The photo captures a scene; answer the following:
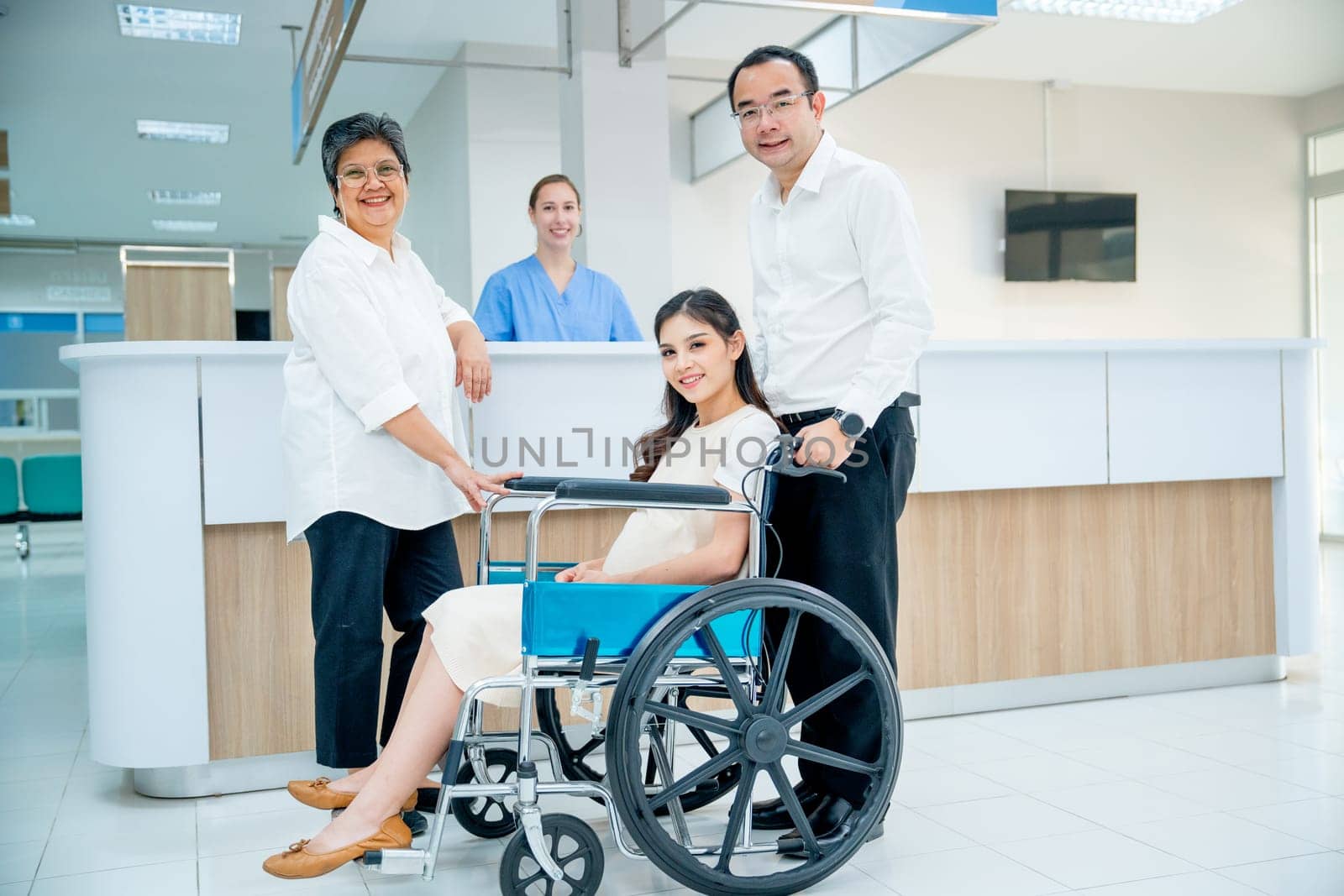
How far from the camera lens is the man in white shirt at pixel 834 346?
191 cm

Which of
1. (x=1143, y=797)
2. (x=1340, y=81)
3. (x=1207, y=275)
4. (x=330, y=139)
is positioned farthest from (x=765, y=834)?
(x=1340, y=81)

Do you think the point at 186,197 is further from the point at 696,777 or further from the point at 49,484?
the point at 696,777

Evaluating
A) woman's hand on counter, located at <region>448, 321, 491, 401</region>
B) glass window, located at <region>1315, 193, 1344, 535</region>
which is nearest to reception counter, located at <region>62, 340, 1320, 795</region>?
woman's hand on counter, located at <region>448, 321, 491, 401</region>

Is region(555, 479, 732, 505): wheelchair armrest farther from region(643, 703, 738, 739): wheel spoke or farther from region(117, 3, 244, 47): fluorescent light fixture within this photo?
region(117, 3, 244, 47): fluorescent light fixture

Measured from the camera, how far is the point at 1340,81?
24.3 ft

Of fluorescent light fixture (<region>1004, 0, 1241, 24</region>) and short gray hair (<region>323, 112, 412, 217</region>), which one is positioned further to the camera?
fluorescent light fixture (<region>1004, 0, 1241, 24</region>)

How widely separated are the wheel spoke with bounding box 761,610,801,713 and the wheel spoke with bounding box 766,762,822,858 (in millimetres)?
89

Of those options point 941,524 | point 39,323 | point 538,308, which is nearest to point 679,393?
point 941,524

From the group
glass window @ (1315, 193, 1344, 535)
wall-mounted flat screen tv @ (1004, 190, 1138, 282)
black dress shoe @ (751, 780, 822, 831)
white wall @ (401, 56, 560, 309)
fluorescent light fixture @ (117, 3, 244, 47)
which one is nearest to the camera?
black dress shoe @ (751, 780, 822, 831)

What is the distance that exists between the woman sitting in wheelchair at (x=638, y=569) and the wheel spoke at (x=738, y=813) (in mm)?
299

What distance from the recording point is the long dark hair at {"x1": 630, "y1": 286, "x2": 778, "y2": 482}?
6.39 ft

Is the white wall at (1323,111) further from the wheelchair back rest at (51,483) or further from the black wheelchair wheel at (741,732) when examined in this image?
the wheelchair back rest at (51,483)

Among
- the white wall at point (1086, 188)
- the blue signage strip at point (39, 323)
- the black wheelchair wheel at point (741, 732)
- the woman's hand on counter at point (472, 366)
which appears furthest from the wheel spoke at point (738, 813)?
the blue signage strip at point (39, 323)

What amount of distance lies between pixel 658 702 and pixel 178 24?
18.5 ft
